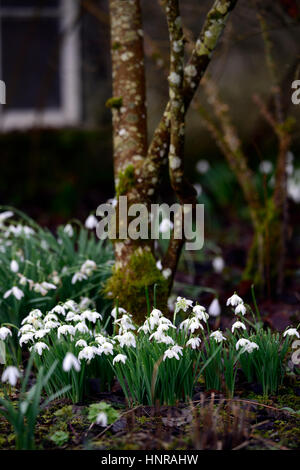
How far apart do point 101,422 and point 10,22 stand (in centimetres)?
539

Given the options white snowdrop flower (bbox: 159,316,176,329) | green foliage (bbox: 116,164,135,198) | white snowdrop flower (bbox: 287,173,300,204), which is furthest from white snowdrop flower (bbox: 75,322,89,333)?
white snowdrop flower (bbox: 287,173,300,204)

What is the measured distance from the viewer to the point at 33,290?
2.75 metres

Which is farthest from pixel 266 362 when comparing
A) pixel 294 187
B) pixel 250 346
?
pixel 294 187

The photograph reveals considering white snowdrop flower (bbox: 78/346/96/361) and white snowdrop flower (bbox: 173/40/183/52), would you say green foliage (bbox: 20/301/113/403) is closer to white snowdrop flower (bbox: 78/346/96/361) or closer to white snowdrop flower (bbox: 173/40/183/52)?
white snowdrop flower (bbox: 78/346/96/361)

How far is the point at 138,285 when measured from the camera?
8.77 ft

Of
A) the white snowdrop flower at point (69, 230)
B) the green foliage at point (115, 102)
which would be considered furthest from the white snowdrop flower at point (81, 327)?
A: the green foliage at point (115, 102)

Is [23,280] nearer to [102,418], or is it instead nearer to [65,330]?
[65,330]

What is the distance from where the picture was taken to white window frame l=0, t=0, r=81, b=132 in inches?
243

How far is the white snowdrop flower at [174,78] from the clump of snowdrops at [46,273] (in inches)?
36.7

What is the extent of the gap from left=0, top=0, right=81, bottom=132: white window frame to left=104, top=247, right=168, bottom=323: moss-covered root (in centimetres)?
374

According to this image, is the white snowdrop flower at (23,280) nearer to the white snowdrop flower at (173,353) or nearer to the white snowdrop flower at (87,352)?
the white snowdrop flower at (87,352)

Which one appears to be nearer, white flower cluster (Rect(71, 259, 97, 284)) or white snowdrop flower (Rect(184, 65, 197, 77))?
white snowdrop flower (Rect(184, 65, 197, 77))

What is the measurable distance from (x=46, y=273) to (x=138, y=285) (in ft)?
1.76

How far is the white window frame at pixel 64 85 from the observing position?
20.2 ft
